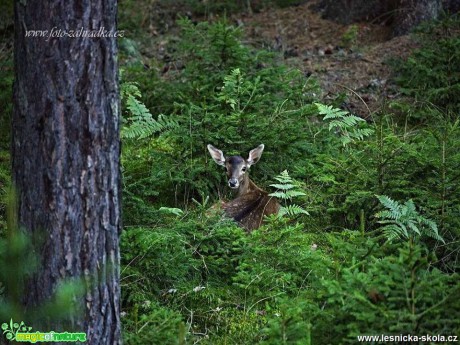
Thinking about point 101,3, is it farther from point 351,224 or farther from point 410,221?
point 351,224

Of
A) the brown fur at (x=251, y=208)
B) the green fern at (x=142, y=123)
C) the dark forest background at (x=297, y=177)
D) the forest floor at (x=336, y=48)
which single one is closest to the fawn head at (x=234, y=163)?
the dark forest background at (x=297, y=177)

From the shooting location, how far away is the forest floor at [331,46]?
1155cm

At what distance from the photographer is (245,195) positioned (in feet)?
28.8

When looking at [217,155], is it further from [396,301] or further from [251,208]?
[396,301]

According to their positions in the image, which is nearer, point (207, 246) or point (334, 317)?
point (334, 317)

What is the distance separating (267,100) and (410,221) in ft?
11.6

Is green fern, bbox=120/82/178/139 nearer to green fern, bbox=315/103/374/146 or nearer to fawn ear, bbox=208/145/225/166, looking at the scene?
fawn ear, bbox=208/145/225/166

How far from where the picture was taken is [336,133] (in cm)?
997

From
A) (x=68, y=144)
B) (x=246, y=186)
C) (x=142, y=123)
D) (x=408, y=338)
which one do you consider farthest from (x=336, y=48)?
(x=68, y=144)

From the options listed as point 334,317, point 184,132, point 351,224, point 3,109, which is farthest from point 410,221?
point 3,109

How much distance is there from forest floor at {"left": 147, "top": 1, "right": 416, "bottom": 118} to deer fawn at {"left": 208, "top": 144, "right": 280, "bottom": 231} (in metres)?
2.37

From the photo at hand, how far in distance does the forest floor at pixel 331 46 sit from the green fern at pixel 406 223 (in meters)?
4.16

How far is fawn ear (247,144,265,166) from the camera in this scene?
28.9ft

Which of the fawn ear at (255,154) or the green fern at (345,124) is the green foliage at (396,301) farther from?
the green fern at (345,124)
